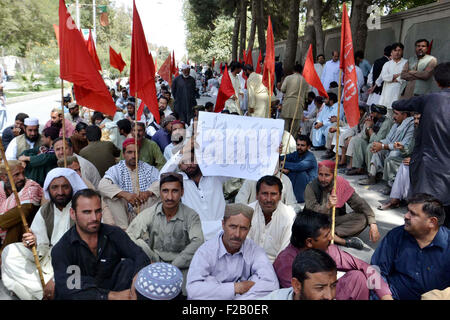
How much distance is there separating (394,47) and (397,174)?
9.76 ft

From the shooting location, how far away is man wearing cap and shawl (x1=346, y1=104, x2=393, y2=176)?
23.4 ft

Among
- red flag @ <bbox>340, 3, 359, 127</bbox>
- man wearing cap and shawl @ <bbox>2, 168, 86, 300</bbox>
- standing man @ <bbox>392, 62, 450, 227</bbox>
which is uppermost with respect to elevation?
red flag @ <bbox>340, 3, 359, 127</bbox>

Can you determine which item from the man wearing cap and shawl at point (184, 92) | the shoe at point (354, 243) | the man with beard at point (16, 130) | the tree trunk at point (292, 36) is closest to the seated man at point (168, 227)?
the shoe at point (354, 243)

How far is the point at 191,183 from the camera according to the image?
4.30 metres

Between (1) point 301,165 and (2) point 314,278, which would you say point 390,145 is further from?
(2) point 314,278

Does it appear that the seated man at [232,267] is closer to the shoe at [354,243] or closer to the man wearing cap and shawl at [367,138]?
the shoe at [354,243]

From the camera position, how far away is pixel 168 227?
3447 mm

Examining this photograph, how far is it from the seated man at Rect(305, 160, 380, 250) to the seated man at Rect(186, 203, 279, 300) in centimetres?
157

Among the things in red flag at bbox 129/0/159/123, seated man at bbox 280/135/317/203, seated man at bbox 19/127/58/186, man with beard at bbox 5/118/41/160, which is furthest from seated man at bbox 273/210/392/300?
man with beard at bbox 5/118/41/160

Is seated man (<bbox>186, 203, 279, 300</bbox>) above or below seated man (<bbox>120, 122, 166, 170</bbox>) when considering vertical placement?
below

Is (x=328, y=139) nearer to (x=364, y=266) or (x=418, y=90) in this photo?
(x=418, y=90)

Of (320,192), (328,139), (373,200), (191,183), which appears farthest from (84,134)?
(328,139)

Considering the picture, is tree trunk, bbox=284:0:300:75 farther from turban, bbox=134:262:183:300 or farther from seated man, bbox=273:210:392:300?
turban, bbox=134:262:183:300

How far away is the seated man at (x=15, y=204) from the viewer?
12.1ft
